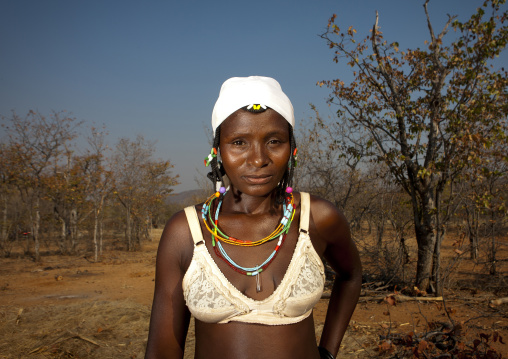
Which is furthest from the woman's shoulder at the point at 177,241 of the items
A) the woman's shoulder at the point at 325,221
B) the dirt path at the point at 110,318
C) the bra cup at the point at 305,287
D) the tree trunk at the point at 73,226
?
the tree trunk at the point at 73,226

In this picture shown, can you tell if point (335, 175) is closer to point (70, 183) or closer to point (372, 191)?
point (372, 191)

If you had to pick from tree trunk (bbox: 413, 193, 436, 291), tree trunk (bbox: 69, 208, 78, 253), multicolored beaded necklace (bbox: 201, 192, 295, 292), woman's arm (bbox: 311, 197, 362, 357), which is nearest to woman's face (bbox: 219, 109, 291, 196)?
multicolored beaded necklace (bbox: 201, 192, 295, 292)

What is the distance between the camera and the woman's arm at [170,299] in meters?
1.39

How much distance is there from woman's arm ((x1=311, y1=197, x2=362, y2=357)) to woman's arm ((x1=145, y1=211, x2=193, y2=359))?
561 millimetres

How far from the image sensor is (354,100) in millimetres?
7457

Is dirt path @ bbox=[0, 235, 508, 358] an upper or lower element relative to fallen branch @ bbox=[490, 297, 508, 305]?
lower

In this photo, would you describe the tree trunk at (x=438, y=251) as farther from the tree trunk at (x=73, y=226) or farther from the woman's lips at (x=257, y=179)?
→ the tree trunk at (x=73, y=226)

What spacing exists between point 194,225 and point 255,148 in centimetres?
39

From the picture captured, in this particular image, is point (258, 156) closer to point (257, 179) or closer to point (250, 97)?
point (257, 179)

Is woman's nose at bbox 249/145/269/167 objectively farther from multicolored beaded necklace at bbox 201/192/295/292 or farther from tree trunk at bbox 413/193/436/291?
tree trunk at bbox 413/193/436/291

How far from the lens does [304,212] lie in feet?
5.11

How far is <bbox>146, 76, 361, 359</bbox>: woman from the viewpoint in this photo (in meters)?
1.36

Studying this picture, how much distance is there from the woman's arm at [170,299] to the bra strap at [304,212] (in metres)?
0.46

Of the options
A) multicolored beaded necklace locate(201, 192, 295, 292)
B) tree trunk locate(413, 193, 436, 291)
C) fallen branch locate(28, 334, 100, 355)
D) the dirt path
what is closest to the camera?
multicolored beaded necklace locate(201, 192, 295, 292)
